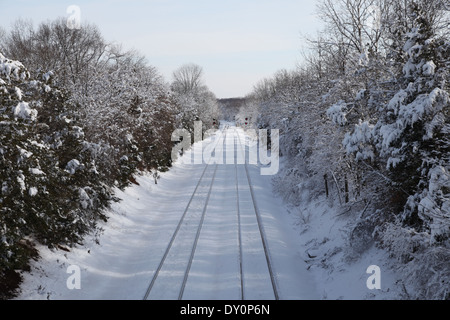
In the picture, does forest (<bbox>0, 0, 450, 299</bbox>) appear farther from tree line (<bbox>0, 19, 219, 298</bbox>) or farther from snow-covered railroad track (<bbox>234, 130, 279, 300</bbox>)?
snow-covered railroad track (<bbox>234, 130, 279, 300</bbox>)

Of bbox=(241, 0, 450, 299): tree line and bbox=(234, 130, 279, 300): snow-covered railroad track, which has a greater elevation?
bbox=(241, 0, 450, 299): tree line

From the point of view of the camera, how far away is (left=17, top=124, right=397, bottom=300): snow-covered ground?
32.6 ft

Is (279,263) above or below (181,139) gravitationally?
below

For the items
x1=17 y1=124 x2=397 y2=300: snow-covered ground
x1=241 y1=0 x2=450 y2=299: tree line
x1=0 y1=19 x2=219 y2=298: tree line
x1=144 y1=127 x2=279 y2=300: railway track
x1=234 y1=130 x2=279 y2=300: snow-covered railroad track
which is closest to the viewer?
x1=241 y1=0 x2=450 y2=299: tree line

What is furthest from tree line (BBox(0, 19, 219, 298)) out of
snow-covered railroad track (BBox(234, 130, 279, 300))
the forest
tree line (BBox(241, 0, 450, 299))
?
tree line (BBox(241, 0, 450, 299))

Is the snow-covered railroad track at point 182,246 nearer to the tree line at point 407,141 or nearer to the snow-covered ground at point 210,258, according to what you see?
the snow-covered ground at point 210,258

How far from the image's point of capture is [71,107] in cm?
1273

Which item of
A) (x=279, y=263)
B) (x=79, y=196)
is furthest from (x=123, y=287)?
(x=279, y=263)

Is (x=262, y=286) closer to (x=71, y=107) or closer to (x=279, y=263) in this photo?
(x=279, y=263)

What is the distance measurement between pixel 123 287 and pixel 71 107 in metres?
6.28

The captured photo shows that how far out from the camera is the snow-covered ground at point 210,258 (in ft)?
32.6

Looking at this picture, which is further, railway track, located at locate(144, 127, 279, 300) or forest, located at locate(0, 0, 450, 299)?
railway track, located at locate(144, 127, 279, 300)

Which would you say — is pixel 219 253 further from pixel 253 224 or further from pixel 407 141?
pixel 407 141

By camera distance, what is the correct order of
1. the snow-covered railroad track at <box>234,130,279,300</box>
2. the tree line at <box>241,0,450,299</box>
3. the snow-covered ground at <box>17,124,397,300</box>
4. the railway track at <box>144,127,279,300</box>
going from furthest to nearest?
the snow-covered railroad track at <box>234,130,279,300</box> → the railway track at <box>144,127,279,300</box> → the snow-covered ground at <box>17,124,397,300</box> → the tree line at <box>241,0,450,299</box>
